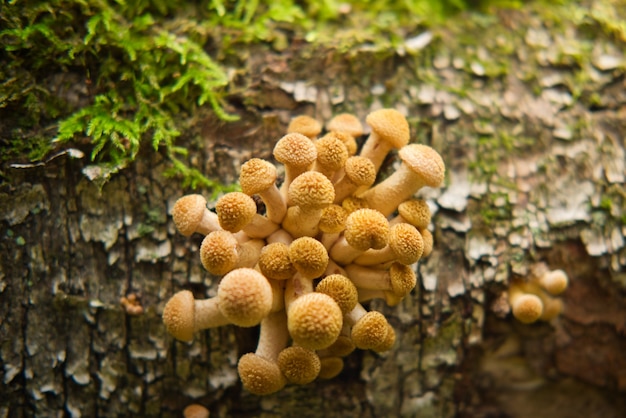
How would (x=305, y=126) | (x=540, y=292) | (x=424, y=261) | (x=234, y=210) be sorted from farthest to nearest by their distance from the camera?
(x=540, y=292)
(x=424, y=261)
(x=305, y=126)
(x=234, y=210)

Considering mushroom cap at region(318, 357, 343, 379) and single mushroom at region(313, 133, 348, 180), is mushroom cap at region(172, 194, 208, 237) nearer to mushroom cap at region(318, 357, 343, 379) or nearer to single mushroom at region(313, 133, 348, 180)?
single mushroom at region(313, 133, 348, 180)

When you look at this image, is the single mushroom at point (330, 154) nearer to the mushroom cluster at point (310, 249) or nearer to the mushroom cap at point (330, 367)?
the mushroom cluster at point (310, 249)

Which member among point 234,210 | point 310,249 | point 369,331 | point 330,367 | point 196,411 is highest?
point 234,210

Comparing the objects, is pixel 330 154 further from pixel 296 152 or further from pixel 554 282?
pixel 554 282

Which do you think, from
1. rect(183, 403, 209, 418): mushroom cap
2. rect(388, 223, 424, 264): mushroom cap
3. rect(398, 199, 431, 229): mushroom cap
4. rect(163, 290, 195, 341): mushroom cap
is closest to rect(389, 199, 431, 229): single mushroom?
rect(398, 199, 431, 229): mushroom cap

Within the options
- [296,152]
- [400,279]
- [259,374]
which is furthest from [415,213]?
[259,374]

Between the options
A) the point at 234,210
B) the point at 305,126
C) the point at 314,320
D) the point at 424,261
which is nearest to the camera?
the point at 314,320

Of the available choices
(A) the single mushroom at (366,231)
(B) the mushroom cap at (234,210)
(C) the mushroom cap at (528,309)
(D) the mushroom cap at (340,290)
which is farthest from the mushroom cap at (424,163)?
(C) the mushroom cap at (528,309)
